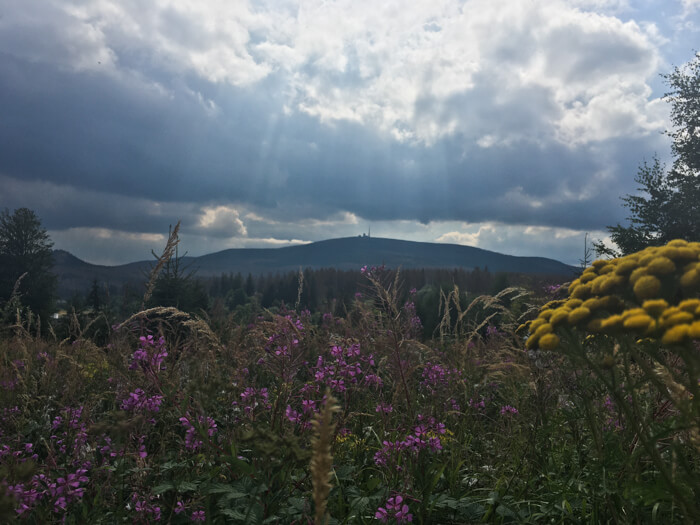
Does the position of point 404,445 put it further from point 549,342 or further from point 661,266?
point 661,266

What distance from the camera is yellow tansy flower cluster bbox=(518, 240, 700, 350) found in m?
1.78

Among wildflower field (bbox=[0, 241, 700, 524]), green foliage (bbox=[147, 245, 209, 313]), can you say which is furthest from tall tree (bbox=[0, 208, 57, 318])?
wildflower field (bbox=[0, 241, 700, 524])

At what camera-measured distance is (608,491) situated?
7.89ft

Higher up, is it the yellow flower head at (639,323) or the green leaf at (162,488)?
the yellow flower head at (639,323)

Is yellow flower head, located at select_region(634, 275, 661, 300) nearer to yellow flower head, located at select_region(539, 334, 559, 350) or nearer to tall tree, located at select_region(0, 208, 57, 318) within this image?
yellow flower head, located at select_region(539, 334, 559, 350)

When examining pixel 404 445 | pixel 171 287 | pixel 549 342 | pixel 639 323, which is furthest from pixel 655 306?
pixel 171 287

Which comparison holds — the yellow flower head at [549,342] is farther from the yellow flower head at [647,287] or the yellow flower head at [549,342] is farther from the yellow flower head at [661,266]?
the yellow flower head at [661,266]

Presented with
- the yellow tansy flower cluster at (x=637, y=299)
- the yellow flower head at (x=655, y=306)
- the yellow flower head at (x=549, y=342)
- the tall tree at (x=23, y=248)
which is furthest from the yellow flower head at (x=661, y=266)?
the tall tree at (x=23, y=248)

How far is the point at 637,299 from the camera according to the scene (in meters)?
2.15

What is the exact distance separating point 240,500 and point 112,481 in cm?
96

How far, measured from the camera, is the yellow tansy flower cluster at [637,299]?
178 cm

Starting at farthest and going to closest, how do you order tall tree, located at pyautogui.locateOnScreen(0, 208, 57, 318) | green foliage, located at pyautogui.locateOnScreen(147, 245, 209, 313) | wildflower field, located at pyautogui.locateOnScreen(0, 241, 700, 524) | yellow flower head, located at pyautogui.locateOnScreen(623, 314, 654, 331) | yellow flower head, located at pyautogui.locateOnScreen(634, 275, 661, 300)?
1. tall tree, located at pyautogui.locateOnScreen(0, 208, 57, 318)
2. green foliage, located at pyautogui.locateOnScreen(147, 245, 209, 313)
3. yellow flower head, located at pyautogui.locateOnScreen(634, 275, 661, 300)
4. wildflower field, located at pyautogui.locateOnScreen(0, 241, 700, 524)
5. yellow flower head, located at pyautogui.locateOnScreen(623, 314, 654, 331)

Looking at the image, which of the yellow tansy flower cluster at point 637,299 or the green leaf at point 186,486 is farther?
the green leaf at point 186,486

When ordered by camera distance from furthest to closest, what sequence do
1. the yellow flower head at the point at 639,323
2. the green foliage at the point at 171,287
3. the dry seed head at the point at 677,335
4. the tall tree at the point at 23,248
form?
the tall tree at the point at 23,248 < the green foliage at the point at 171,287 < the yellow flower head at the point at 639,323 < the dry seed head at the point at 677,335
